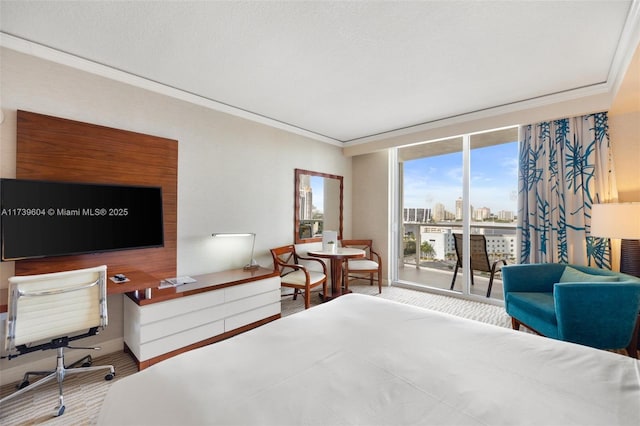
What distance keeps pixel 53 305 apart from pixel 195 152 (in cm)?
191

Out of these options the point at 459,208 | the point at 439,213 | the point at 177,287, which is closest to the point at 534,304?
the point at 459,208

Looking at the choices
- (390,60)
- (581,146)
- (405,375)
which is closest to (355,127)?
(390,60)

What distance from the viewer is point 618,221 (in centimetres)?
252

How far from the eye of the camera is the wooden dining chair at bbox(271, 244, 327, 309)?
3.57m

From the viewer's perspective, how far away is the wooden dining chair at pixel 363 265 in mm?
4488

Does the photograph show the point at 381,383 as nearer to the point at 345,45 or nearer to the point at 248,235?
the point at 345,45

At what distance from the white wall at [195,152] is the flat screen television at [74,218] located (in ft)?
0.79

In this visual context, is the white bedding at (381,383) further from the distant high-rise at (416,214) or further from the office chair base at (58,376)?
the distant high-rise at (416,214)

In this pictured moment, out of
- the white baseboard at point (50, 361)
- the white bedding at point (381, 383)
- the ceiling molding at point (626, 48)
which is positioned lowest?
the white baseboard at point (50, 361)

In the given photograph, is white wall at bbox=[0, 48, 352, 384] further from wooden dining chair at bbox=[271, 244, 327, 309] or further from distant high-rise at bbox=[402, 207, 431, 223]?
distant high-rise at bbox=[402, 207, 431, 223]

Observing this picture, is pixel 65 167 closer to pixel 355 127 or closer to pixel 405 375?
pixel 405 375

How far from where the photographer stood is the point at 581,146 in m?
3.24

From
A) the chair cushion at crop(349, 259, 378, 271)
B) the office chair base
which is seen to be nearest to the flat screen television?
the office chair base

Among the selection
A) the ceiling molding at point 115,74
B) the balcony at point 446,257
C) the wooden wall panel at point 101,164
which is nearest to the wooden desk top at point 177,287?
the wooden wall panel at point 101,164
